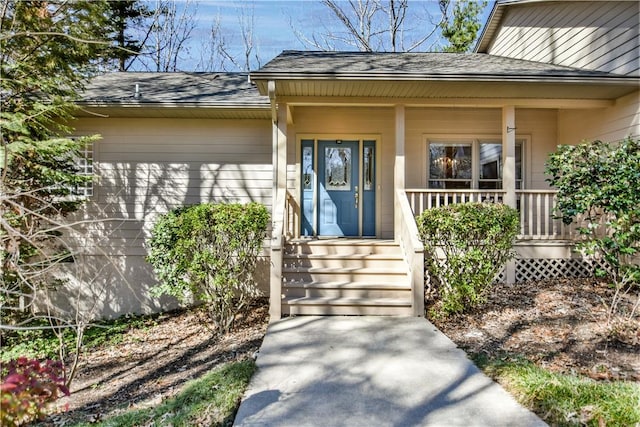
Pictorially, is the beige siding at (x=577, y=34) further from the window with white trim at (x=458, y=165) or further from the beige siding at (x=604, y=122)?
the window with white trim at (x=458, y=165)

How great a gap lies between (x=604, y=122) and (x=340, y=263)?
5.46m

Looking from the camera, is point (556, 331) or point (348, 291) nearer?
point (556, 331)

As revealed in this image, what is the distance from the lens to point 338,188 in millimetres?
8406

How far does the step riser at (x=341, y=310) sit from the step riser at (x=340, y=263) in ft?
2.99

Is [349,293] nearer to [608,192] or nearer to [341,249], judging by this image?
[341,249]

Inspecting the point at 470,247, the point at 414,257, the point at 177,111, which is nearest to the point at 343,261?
the point at 414,257

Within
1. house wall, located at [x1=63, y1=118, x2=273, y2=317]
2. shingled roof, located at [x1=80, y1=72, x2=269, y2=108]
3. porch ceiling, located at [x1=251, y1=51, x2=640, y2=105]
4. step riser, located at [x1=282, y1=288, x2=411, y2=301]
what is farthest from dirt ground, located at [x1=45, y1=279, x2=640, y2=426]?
shingled roof, located at [x1=80, y1=72, x2=269, y2=108]

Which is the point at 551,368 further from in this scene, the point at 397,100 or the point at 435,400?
the point at 397,100

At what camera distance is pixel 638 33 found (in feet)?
21.8

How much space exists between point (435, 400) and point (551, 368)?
137 cm

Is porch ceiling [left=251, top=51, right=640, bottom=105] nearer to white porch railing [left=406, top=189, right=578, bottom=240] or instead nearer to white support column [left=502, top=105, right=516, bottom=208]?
white support column [left=502, top=105, right=516, bottom=208]

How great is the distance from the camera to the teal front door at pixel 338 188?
8336mm

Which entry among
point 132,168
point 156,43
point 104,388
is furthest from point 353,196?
point 156,43

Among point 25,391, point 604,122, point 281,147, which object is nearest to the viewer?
point 25,391
